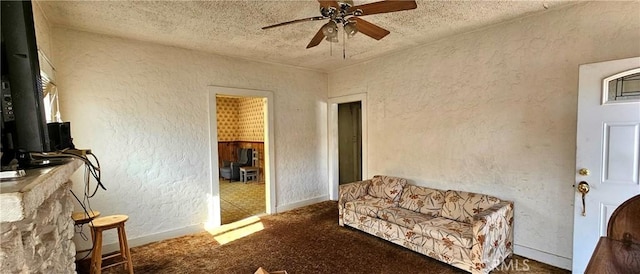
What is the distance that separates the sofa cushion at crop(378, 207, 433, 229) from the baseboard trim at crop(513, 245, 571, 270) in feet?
3.02

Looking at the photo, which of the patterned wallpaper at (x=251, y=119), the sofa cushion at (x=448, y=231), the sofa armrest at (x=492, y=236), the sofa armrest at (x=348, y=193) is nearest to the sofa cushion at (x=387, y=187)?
the sofa armrest at (x=348, y=193)

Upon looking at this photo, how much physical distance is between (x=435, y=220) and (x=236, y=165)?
17.9 feet

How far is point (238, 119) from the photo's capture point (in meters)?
8.20

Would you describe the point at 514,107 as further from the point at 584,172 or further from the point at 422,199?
the point at 422,199

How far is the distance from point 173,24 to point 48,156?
1803 millimetres

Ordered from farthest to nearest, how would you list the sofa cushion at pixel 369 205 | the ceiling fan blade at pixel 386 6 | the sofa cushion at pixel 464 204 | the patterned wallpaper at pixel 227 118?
the patterned wallpaper at pixel 227 118 < the sofa cushion at pixel 369 205 < the sofa cushion at pixel 464 204 < the ceiling fan blade at pixel 386 6

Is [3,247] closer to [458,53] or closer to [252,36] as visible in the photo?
[252,36]

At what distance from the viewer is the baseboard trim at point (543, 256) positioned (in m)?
2.56

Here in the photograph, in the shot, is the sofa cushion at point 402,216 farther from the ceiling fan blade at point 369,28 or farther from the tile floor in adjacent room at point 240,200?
the tile floor in adjacent room at point 240,200

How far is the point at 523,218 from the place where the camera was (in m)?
2.82

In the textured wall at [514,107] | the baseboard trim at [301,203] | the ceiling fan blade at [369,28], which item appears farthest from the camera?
the baseboard trim at [301,203]

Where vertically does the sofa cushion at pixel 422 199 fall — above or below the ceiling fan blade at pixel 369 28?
below

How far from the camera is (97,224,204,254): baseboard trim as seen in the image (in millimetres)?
3087

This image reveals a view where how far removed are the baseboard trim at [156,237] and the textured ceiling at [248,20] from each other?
236cm
